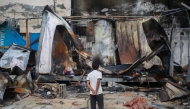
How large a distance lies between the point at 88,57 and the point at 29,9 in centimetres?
697

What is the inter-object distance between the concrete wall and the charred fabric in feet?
11.3

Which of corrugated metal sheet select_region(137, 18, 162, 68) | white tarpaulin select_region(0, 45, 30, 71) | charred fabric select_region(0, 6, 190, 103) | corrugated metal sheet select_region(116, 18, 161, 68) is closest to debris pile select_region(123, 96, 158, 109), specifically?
charred fabric select_region(0, 6, 190, 103)

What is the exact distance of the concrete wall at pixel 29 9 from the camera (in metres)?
16.2

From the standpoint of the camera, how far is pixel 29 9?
16.6 meters

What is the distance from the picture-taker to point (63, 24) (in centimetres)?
1188

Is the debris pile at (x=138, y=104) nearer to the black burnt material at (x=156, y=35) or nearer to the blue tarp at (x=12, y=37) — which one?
the black burnt material at (x=156, y=35)

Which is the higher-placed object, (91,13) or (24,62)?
(91,13)

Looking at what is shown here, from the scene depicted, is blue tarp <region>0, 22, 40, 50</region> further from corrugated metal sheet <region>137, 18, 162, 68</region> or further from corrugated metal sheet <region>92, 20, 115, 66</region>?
corrugated metal sheet <region>137, 18, 162, 68</region>

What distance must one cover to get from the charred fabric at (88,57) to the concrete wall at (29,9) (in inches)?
135

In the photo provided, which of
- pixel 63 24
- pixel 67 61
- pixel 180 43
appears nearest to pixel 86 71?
pixel 67 61

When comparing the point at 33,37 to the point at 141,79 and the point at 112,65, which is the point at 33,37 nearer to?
the point at 112,65

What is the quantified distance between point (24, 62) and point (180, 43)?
9.36 m

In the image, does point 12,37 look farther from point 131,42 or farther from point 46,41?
point 131,42

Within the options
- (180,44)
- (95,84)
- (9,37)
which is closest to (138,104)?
(95,84)
